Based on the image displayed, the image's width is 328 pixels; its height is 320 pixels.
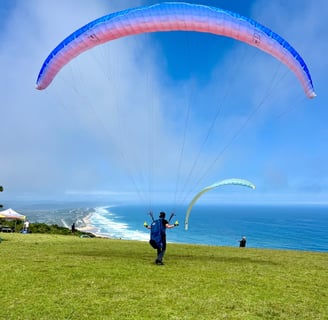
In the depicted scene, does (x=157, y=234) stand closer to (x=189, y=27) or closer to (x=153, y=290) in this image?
(x=153, y=290)

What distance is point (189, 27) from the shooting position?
11625mm

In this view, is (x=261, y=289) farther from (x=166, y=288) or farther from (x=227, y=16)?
(x=227, y=16)

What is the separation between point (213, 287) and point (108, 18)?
31.7ft

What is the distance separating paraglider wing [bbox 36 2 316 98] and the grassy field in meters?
7.01

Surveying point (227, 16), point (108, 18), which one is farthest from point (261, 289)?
point (108, 18)

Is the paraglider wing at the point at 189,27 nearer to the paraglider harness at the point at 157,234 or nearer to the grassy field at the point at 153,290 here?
the paraglider harness at the point at 157,234

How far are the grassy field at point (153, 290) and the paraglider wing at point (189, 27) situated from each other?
276 inches

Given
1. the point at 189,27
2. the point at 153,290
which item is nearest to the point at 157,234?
the point at 153,290

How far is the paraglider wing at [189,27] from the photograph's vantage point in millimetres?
11219

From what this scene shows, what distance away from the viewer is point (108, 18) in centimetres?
1184

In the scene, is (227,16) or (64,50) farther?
(64,50)

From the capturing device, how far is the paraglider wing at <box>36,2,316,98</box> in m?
11.2

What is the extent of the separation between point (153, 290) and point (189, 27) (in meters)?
8.75

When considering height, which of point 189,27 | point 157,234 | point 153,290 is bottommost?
point 153,290
